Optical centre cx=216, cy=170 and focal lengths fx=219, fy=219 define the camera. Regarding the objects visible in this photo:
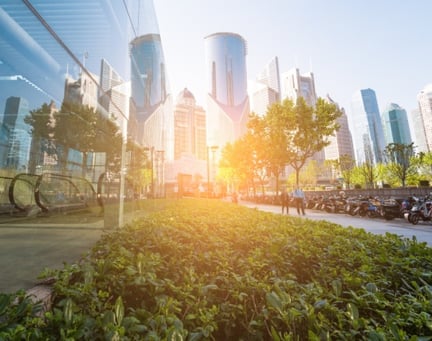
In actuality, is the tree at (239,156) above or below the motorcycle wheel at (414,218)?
above

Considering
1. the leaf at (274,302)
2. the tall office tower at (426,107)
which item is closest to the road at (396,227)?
the leaf at (274,302)

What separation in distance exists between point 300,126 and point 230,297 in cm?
1741

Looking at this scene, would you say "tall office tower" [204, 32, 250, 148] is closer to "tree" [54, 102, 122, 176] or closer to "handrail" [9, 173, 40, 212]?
"tree" [54, 102, 122, 176]

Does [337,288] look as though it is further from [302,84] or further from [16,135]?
[302,84]

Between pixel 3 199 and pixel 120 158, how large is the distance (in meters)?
3.02

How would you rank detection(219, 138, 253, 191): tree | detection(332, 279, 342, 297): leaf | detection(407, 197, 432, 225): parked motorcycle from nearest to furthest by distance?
detection(332, 279, 342, 297): leaf
detection(407, 197, 432, 225): parked motorcycle
detection(219, 138, 253, 191): tree

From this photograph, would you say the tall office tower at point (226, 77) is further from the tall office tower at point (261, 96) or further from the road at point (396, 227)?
the road at point (396, 227)

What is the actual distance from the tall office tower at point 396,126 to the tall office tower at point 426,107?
33.1 meters

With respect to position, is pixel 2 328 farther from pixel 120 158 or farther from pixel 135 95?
pixel 135 95

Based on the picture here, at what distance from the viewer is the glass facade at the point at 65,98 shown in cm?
400

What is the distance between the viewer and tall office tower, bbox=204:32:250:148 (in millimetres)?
125062

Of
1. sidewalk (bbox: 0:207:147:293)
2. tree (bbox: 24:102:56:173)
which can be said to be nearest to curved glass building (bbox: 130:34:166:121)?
tree (bbox: 24:102:56:173)

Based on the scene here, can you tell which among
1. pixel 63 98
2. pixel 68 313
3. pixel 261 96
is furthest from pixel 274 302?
pixel 261 96

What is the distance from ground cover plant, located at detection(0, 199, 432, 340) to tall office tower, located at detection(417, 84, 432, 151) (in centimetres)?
9162
